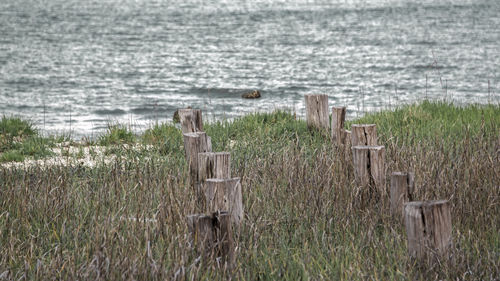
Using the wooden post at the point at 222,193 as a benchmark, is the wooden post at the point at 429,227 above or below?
below

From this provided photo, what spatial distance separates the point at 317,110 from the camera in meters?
8.30

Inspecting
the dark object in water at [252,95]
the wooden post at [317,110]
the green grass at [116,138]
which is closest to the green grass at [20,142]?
the green grass at [116,138]

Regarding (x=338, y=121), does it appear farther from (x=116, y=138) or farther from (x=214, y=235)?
(x=214, y=235)

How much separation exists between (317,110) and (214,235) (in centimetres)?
456

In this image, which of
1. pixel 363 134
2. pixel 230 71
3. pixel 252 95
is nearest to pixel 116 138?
pixel 363 134

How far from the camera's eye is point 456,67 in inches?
875

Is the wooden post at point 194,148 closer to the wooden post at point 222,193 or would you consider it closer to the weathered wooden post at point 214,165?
the weathered wooden post at point 214,165

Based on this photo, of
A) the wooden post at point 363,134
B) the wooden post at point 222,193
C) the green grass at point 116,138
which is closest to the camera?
the wooden post at point 222,193

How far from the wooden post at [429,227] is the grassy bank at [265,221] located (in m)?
0.11

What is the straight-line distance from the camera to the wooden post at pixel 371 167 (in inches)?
210

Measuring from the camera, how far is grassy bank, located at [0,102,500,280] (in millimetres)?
4047

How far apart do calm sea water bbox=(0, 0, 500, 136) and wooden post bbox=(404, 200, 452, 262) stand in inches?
268

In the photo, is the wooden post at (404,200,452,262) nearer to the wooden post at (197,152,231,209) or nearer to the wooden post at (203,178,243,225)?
the wooden post at (203,178,243,225)

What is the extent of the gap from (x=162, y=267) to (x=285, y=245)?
3.62 ft
